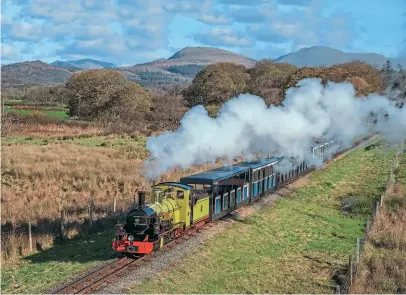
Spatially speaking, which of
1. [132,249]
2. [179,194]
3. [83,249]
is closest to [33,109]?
[83,249]

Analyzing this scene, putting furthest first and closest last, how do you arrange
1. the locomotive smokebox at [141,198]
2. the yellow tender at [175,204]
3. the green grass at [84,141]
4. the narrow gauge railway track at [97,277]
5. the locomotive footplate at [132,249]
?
1. the green grass at [84,141]
2. the yellow tender at [175,204]
3. the locomotive smokebox at [141,198]
4. the locomotive footplate at [132,249]
5. the narrow gauge railway track at [97,277]

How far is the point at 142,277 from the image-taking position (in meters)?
18.8

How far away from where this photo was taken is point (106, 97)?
85375mm

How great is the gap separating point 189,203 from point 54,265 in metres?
6.57

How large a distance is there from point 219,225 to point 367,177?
75.9 ft

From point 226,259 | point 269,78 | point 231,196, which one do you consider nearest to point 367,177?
point 231,196

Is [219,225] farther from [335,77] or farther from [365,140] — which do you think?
[335,77]

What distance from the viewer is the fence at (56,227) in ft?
73.6

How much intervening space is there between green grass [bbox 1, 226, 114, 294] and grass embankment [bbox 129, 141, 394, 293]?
3.15 metres

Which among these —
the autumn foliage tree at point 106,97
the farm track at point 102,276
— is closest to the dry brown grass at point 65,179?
the farm track at point 102,276

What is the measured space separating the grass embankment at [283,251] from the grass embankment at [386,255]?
0.99 m

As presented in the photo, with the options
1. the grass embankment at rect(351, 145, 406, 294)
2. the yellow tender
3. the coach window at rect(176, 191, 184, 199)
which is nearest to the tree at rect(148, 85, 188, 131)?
the grass embankment at rect(351, 145, 406, 294)

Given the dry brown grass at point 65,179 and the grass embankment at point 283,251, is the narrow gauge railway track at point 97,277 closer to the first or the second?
the grass embankment at point 283,251

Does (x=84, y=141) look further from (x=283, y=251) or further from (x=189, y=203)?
(x=283, y=251)
